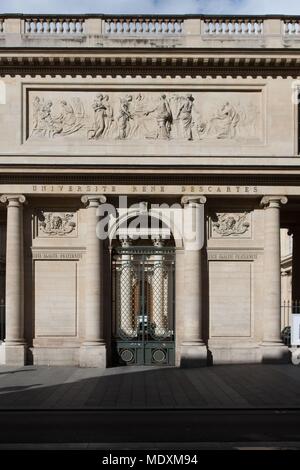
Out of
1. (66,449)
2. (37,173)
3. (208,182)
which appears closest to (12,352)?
(37,173)

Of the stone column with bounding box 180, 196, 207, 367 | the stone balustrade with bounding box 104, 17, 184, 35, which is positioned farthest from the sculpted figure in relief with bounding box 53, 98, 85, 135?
the stone column with bounding box 180, 196, 207, 367

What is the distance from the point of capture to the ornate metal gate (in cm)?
2597

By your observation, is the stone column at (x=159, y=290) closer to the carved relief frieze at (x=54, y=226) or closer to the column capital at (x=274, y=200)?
the carved relief frieze at (x=54, y=226)

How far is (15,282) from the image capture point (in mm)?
25516

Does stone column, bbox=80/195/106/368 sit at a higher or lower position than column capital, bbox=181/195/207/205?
lower

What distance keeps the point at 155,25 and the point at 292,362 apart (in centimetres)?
1364

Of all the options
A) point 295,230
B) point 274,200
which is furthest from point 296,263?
point 274,200

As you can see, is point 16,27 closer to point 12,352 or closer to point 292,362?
point 12,352

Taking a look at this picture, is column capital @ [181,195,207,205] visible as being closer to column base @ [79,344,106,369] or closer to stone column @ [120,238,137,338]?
stone column @ [120,238,137,338]

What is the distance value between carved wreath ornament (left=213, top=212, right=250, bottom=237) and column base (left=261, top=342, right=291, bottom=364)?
4.37 m

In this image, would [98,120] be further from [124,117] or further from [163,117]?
[163,117]

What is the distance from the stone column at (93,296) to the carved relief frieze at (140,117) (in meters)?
2.81

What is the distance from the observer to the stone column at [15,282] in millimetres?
25375

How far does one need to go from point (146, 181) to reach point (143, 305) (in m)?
4.61
